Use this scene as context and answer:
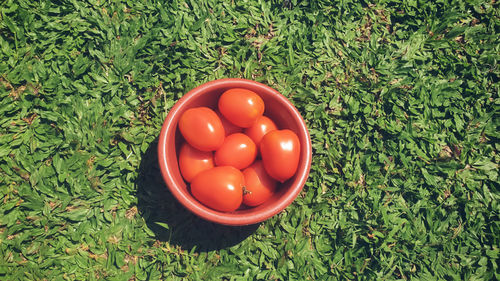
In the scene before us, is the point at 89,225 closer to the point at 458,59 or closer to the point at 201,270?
the point at 201,270

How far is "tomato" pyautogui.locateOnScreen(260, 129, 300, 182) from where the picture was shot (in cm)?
203

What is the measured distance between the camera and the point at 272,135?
2090mm

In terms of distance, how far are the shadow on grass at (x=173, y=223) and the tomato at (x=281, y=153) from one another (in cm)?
76

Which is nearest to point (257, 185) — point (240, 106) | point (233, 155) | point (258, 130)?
point (233, 155)

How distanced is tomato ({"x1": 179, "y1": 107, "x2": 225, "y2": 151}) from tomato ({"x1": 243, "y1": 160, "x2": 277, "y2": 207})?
1.04ft

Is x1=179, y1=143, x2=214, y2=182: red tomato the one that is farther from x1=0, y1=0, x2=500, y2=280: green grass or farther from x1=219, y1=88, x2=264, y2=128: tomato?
x1=0, y1=0, x2=500, y2=280: green grass

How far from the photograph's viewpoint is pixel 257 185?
7.14ft

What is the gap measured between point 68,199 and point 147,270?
820 millimetres

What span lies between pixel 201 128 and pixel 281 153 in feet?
1.68

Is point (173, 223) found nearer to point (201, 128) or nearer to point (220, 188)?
point (220, 188)

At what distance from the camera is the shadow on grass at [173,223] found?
2596 millimetres

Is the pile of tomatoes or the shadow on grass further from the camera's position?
the shadow on grass

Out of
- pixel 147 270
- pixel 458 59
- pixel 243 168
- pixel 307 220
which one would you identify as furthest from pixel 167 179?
pixel 458 59

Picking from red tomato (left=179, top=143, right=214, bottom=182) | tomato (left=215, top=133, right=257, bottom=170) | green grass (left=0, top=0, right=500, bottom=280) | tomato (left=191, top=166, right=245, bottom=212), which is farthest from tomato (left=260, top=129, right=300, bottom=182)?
green grass (left=0, top=0, right=500, bottom=280)
